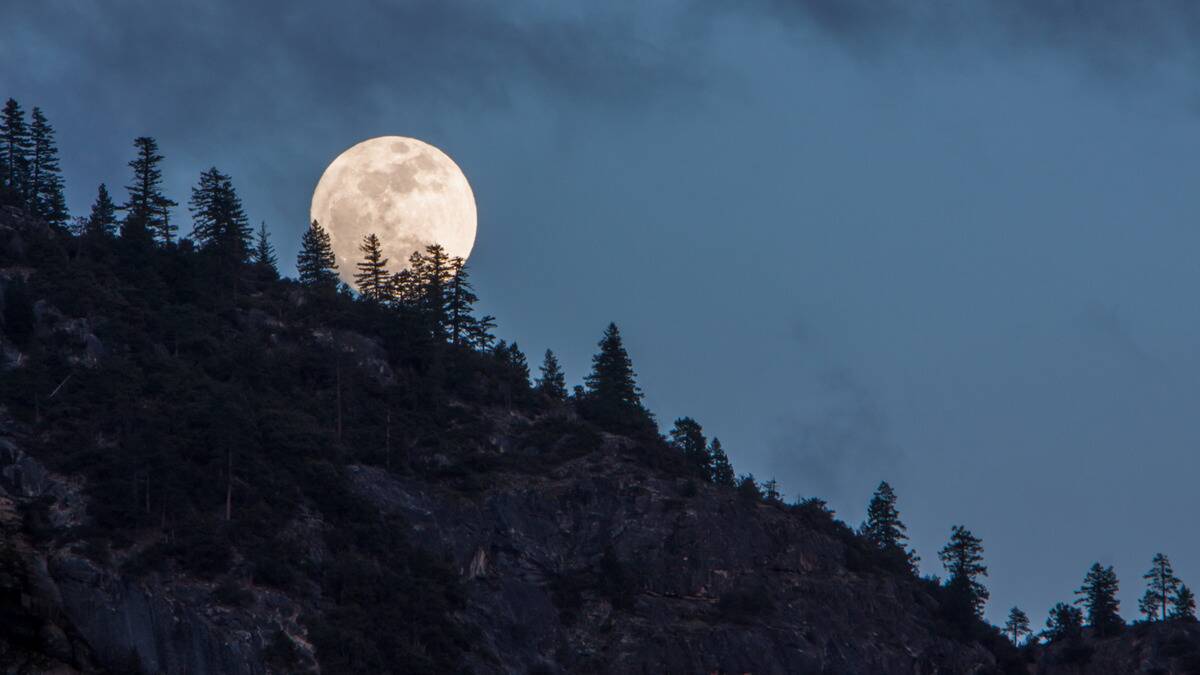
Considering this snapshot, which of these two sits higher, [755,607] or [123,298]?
[123,298]

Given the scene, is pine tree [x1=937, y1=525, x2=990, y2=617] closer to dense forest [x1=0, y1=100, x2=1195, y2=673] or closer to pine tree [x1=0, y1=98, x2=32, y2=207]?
dense forest [x1=0, y1=100, x2=1195, y2=673]

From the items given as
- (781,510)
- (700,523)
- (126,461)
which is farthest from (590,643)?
(126,461)

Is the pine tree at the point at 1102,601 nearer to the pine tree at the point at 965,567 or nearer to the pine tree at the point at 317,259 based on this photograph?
the pine tree at the point at 965,567

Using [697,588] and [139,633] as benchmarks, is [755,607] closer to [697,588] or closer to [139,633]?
[697,588]

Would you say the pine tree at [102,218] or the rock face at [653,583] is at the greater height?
the pine tree at [102,218]

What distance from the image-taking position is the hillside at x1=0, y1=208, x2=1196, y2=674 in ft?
273

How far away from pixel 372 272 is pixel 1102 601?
68.2 metres

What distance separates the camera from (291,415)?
106062mm

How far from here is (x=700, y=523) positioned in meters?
111

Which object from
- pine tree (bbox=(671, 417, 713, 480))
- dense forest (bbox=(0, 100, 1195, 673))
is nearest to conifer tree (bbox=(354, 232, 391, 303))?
dense forest (bbox=(0, 100, 1195, 673))

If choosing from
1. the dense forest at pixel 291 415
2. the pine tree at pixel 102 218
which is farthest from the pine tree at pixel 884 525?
the pine tree at pixel 102 218

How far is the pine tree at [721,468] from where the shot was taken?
425 ft

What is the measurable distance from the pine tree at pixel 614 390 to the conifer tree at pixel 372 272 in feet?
64.2

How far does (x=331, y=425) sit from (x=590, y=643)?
25.3 m
